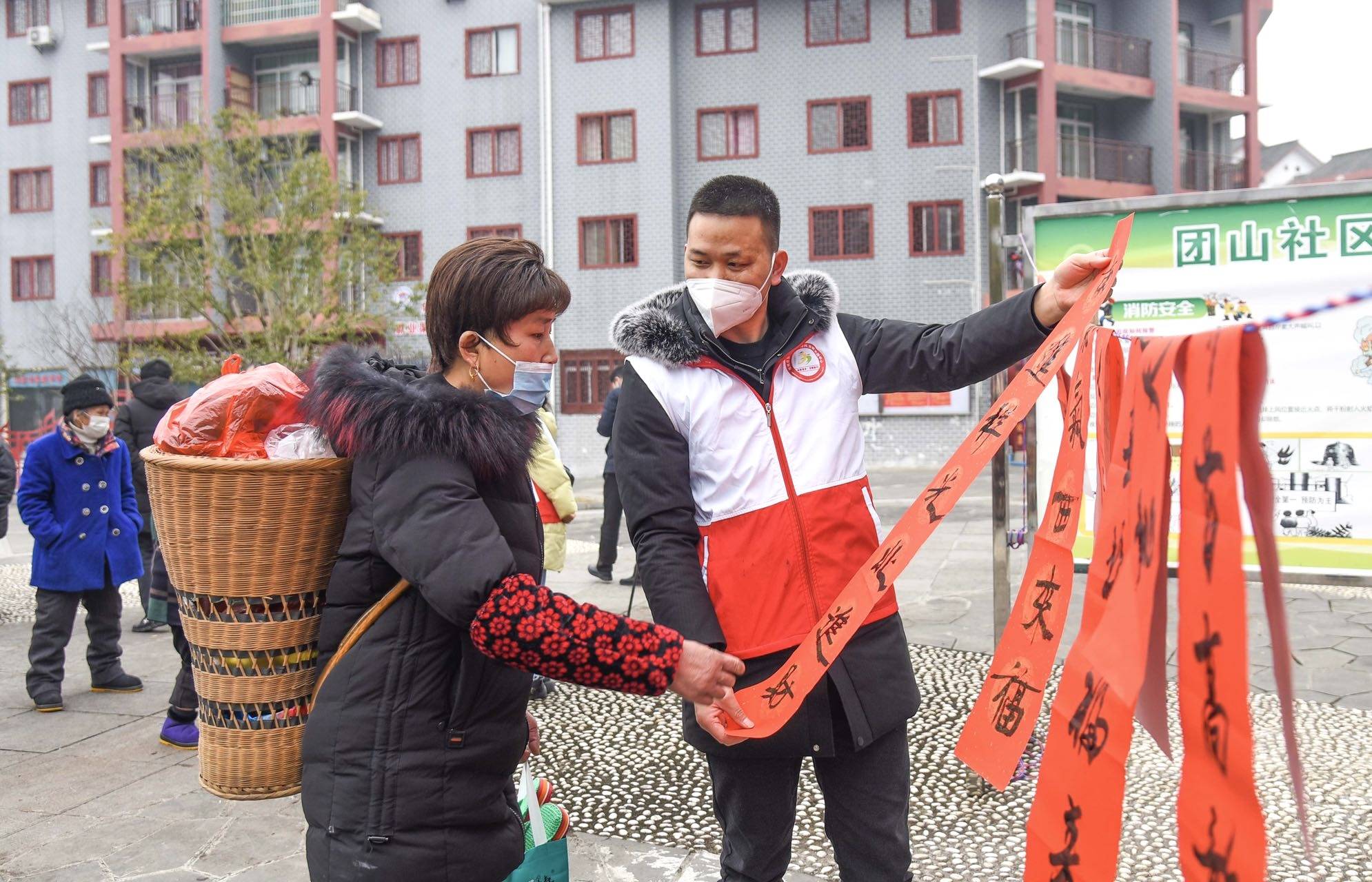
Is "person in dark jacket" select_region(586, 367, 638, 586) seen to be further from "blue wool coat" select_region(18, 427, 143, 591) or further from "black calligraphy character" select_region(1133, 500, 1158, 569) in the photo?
"black calligraphy character" select_region(1133, 500, 1158, 569)

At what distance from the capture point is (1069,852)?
165cm

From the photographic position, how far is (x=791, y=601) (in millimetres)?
2361

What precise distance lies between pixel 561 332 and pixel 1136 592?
87.1 ft

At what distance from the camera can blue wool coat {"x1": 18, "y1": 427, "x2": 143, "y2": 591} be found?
6.02 metres

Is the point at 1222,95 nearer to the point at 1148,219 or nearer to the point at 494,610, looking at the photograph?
the point at 1148,219

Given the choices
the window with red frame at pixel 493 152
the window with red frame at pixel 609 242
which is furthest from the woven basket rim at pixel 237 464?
the window with red frame at pixel 493 152

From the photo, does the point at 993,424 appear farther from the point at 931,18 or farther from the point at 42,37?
the point at 42,37

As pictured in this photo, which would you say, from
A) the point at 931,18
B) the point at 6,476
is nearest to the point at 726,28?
the point at 931,18

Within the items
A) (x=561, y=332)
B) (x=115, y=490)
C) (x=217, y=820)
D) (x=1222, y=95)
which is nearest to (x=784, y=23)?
(x=561, y=332)

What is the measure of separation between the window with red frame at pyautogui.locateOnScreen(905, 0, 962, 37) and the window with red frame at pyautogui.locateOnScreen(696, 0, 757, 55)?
384 cm

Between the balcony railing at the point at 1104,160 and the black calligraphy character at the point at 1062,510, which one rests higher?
the balcony railing at the point at 1104,160

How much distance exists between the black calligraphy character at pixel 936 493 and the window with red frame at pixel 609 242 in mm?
25649

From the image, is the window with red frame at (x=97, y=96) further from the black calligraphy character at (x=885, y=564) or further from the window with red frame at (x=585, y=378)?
the black calligraphy character at (x=885, y=564)

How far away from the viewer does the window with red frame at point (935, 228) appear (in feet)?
85.8
